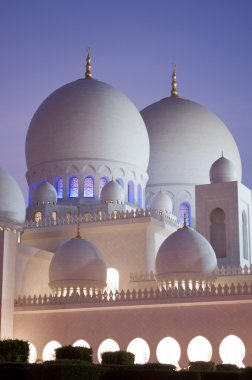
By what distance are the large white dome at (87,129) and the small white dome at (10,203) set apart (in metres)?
3.01

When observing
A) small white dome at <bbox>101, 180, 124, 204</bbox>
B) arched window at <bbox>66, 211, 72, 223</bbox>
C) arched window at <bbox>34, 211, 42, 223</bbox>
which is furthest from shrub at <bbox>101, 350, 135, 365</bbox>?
arched window at <bbox>34, 211, 42, 223</bbox>

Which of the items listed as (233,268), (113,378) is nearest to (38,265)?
(233,268)

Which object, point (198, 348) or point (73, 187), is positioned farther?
point (73, 187)

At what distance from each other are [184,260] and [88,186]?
23.2 ft

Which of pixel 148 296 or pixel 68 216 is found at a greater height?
pixel 68 216

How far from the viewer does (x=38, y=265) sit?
23312mm

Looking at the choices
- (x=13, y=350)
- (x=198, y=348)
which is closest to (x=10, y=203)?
(x=198, y=348)

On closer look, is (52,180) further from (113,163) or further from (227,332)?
(227,332)

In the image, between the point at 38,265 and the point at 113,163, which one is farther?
the point at 113,163

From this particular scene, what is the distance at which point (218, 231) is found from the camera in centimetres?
2595

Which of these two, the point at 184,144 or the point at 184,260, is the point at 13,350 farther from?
the point at 184,144

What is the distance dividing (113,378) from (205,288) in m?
8.29

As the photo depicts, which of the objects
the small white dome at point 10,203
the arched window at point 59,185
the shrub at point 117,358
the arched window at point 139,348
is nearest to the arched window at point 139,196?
the arched window at point 59,185

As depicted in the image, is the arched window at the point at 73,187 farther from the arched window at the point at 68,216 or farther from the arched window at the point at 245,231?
the arched window at the point at 245,231
